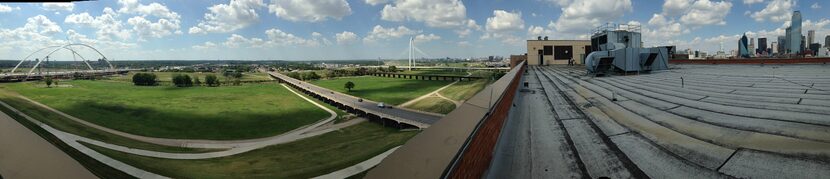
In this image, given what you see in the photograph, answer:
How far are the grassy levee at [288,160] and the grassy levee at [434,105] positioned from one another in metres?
10.7

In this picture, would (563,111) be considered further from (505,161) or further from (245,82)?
(245,82)

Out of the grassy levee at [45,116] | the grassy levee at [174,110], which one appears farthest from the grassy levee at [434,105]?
the grassy levee at [45,116]

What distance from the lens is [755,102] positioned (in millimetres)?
6422

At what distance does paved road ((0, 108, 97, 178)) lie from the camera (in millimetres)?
2770

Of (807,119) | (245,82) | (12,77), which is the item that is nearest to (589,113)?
(807,119)

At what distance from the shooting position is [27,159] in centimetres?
295

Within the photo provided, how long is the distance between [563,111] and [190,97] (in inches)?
1980

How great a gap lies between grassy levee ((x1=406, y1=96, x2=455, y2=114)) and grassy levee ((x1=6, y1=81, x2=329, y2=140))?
1590 centimetres

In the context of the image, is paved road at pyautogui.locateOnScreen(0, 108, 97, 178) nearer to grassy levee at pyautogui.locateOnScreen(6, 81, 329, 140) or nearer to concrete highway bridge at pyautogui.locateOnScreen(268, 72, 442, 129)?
grassy levee at pyautogui.locateOnScreen(6, 81, 329, 140)

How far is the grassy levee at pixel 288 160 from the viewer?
430 inches

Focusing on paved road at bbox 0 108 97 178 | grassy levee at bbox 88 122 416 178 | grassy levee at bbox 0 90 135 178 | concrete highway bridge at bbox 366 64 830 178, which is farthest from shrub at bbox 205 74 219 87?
concrete highway bridge at bbox 366 64 830 178

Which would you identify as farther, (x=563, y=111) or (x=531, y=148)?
(x=563, y=111)

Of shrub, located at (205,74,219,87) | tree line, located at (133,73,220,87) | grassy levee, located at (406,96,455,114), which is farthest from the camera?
shrub, located at (205,74,219,87)

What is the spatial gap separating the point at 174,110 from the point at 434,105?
3658 centimetres
